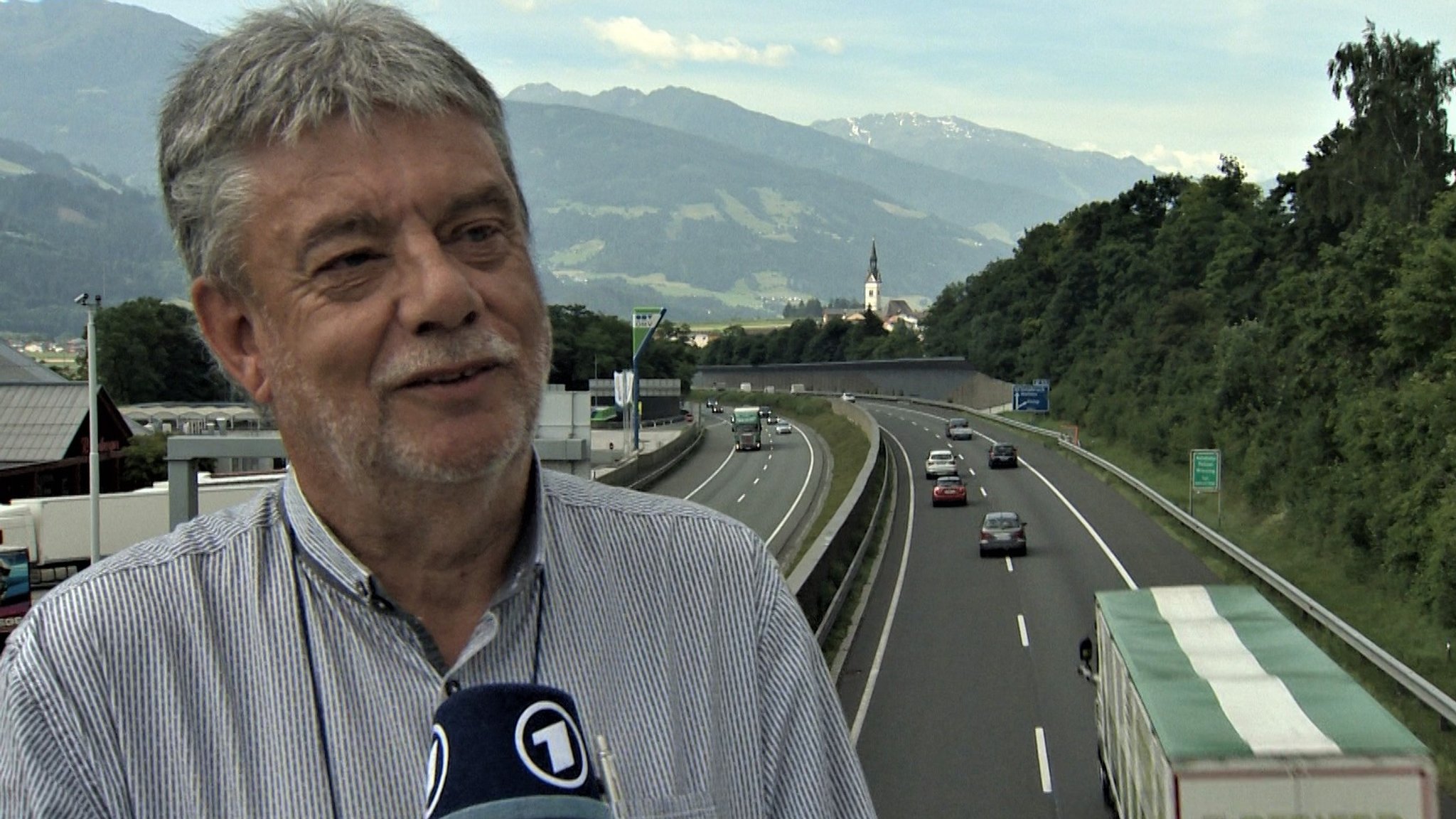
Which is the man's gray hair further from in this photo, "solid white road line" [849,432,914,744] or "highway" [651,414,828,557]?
"highway" [651,414,828,557]

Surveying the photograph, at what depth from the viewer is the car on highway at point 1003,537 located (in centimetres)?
4369

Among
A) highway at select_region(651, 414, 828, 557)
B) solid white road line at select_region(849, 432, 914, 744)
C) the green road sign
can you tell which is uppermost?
the green road sign

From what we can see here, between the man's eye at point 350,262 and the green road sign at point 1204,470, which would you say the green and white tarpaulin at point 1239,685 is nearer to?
the man's eye at point 350,262

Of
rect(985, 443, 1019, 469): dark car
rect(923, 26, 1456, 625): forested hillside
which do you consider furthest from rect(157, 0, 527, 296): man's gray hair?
rect(985, 443, 1019, 469): dark car

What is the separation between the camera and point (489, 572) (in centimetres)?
269

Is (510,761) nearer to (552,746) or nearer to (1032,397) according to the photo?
(552,746)

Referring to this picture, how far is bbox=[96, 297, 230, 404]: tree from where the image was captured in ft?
314

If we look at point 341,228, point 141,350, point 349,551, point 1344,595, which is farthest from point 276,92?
point 141,350

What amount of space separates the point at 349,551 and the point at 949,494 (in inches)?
2166

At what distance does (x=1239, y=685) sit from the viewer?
1349 cm

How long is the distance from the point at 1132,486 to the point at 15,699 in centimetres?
5945

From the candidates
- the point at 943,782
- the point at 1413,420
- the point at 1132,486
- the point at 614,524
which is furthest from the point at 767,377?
the point at 614,524

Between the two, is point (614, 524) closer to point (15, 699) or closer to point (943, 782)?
point (15, 699)

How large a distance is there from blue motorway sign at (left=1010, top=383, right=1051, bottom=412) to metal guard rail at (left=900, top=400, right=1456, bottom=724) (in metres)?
28.1
